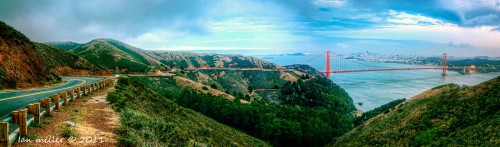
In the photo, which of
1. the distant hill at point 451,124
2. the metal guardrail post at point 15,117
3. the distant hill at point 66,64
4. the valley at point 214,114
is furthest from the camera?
the distant hill at point 66,64

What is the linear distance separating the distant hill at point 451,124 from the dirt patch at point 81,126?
1858cm

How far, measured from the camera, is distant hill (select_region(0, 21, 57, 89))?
63.0ft

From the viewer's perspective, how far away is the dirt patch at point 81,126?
349 inches

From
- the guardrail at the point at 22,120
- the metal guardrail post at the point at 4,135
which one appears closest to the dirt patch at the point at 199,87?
the guardrail at the point at 22,120

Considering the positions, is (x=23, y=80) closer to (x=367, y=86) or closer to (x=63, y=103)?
(x=63, y=103)

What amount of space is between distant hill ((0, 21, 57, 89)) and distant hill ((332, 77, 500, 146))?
2676 centimetres

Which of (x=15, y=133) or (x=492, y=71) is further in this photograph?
(x=492, y=71)

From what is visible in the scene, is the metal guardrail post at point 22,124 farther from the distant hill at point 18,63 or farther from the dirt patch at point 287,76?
the dirt patch at point 287,76

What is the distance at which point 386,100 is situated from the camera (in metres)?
96.8

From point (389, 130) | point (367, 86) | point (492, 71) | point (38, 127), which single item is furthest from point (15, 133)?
point (492, 71)

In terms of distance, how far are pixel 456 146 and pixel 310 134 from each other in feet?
93.2

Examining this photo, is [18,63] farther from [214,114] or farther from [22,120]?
[214,114]

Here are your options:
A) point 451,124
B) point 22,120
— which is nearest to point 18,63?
point 22,120

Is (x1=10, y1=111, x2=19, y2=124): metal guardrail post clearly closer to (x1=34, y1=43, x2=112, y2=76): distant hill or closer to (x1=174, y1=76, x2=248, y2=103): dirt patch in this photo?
(x1=34, y1=43, x2=112, y2=76): distant hill
